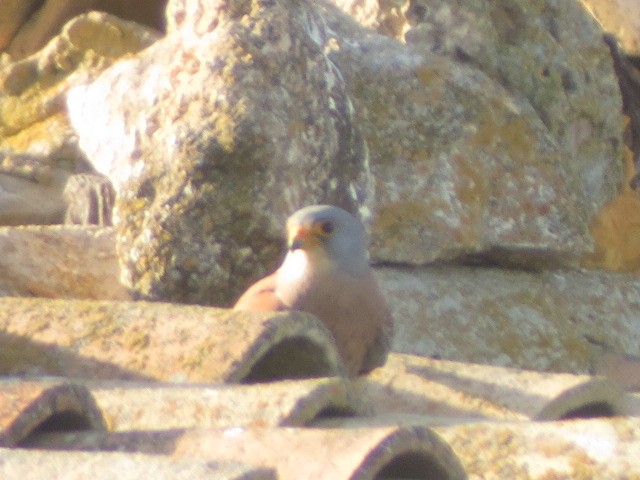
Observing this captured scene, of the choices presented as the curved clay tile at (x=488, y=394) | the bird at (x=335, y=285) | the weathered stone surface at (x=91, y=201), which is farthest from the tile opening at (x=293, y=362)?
the weathered stone surface at (x=91, y=201)

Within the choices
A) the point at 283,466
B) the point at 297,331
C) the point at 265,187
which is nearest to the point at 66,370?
the point at 297,331

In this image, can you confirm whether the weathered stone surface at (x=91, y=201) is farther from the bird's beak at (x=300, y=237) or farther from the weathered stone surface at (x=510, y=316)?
the bird's beak at (x=300, y=237)

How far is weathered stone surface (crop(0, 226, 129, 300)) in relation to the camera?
4711mm

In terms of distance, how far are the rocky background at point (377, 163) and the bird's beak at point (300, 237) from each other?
30 centimetres

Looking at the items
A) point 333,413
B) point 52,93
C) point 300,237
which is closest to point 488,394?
point 333,413

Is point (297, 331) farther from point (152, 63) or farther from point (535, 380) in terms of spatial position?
point (152, 63)

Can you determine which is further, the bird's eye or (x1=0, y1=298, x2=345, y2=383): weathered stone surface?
the bird's eye

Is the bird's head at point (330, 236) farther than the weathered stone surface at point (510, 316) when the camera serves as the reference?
No

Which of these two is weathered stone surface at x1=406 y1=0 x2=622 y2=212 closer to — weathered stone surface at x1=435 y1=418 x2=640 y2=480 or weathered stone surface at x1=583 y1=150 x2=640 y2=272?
weathered stone surface at x1=583 y1=150 x2=640 y2=272

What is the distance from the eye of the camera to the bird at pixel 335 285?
165 inches

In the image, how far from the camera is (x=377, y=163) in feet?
18.4

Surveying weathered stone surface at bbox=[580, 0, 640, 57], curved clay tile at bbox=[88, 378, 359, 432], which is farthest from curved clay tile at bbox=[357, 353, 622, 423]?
weathered stone surface at bbox=[580, 0, 640, 57]

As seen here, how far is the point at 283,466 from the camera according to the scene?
2262mm

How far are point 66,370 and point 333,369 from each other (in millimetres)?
566
